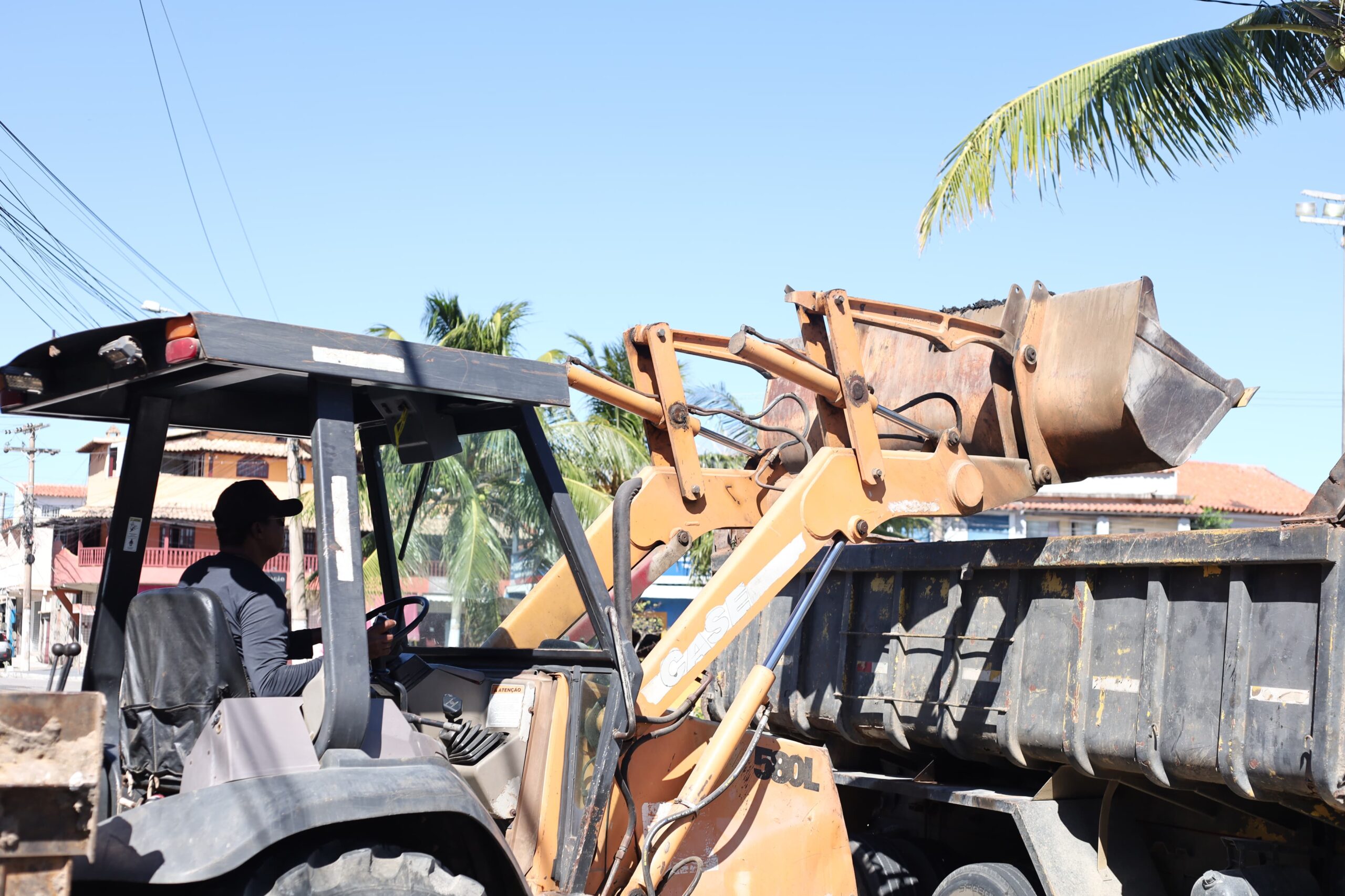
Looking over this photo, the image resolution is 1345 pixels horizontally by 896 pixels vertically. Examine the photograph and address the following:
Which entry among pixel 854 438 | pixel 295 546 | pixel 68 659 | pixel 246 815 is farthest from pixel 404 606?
pixel 295 546

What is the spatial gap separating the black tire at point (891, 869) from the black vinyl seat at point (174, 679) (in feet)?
11.3

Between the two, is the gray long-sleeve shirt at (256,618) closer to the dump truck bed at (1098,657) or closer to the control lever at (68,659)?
the control lever at (68,659)

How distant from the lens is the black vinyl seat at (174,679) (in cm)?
352

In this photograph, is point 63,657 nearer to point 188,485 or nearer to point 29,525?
point 188,485

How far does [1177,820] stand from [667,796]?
224 centimetres

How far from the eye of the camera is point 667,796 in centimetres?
454

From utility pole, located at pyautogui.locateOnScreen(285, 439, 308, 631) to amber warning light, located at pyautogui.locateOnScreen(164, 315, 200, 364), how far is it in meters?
1.05

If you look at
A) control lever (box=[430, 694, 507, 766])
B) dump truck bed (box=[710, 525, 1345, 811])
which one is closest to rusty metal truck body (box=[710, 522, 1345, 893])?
dump truck bed (box=[710, 525, 1345, 811])

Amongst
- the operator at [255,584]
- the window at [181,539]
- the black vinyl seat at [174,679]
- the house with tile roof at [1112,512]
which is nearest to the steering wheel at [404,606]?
the operator at [255,584]

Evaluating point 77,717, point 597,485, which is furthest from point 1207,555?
point 597,485

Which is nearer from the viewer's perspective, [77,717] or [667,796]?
[77,717]

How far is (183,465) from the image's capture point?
213 inches

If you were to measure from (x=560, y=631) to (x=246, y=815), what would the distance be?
1840 millimetres

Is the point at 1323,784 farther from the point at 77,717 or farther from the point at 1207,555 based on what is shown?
the point at 77,717
